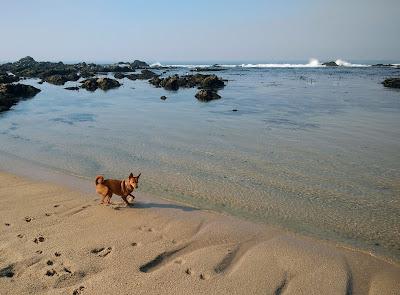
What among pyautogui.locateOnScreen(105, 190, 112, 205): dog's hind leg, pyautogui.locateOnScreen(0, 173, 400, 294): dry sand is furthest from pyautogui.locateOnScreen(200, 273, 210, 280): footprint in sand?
pyautogui.locateOnScreen(105, 190, 112, 205): dog's hind leg

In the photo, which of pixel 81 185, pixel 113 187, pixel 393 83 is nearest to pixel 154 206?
pixel 113 187

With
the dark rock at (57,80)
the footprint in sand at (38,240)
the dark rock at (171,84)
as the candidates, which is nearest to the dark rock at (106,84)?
the dark rock at (171,84)

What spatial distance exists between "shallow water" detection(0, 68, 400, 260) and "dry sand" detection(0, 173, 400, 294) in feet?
2.90

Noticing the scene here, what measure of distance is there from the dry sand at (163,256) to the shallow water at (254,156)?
0.88 metres

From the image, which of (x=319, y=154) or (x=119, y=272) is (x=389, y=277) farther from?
(x=319, y=154)

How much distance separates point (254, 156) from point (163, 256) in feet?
21.2

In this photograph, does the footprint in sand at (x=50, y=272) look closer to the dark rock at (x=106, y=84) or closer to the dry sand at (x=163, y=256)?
the dry sand at (x=163, y=256)

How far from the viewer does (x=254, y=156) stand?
11398mm

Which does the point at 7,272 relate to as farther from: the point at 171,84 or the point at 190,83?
the point at 190,83

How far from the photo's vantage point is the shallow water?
24.6ft

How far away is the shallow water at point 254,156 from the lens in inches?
295

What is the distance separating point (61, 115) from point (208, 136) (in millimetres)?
10407

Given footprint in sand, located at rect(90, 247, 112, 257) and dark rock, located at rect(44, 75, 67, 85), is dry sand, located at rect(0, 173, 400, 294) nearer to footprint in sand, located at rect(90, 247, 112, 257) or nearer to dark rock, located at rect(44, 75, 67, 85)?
footprint in sand, located at rect(90, 247, 112, 257)

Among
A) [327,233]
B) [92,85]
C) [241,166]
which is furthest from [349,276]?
[92,85]
